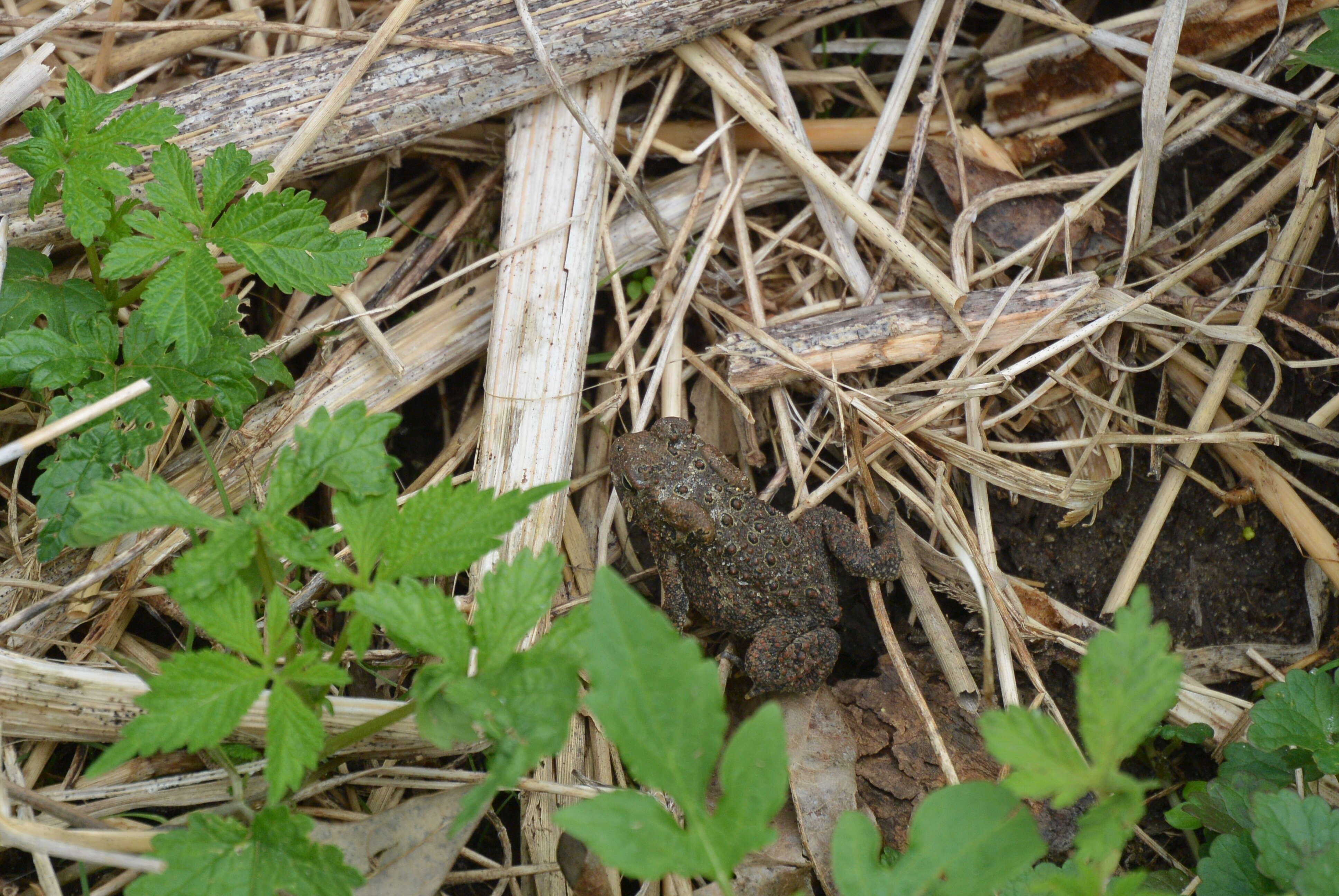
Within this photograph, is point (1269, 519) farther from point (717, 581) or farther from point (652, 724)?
point (652, 724)

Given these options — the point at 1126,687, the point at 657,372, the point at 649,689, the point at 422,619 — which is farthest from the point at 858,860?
the point at 657,372

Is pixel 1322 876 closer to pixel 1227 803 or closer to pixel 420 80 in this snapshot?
pixel 1227 803

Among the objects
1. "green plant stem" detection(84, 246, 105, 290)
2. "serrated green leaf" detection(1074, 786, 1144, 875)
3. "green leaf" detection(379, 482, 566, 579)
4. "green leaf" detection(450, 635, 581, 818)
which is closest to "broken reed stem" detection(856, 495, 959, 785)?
"serrated green leaf" detection(1074, 786, 1144, 875)

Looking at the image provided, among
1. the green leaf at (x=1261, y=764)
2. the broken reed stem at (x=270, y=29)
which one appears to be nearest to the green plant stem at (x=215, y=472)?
the broken reed stem at (x=270, y=29)

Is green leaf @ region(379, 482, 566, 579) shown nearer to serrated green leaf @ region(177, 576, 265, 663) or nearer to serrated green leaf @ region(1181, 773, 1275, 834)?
serrated green leaf @ region(177, 576, 265, 663)

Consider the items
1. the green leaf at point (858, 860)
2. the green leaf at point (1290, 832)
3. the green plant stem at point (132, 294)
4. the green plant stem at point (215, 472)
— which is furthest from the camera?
the green plant stem at point (132, 294)

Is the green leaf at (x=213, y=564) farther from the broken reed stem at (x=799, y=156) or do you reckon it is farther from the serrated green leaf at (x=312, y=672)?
the broken reed stem at (x=799, y=156)
